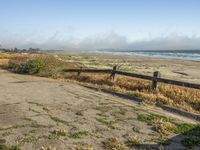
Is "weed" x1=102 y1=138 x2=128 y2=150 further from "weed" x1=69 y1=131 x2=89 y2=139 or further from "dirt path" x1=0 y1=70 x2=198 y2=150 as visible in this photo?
"weed" x1=69 y1=131 x2=89 y2=139

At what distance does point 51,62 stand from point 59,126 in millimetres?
17679

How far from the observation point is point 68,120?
10109 millimetres

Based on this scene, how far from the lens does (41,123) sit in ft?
31.7

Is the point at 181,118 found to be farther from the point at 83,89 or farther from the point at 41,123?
the point at 83,89

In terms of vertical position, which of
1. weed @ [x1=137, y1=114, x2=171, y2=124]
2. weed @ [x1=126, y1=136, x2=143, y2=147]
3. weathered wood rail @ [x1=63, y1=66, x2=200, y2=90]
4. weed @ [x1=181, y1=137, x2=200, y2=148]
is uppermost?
weathered wood rail @ [x1=63, y1=66, x2=200, y2=90]

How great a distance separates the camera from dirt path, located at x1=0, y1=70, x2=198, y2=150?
8.38 meters

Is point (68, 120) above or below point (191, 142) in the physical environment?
above

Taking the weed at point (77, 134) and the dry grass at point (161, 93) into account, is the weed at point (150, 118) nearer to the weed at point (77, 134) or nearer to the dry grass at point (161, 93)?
the dry grass at point (161, 93)

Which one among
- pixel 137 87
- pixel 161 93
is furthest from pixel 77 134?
pixel 137 87

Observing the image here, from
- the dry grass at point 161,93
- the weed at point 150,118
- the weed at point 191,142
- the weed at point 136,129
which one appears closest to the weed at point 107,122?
the weed at point 136,129

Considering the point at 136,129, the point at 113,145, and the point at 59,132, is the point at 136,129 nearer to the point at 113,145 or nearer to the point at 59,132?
the point at 113,145

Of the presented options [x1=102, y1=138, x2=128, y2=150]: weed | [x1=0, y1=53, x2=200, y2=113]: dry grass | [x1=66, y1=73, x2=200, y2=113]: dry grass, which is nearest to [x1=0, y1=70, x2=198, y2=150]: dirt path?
[x1=102, y1=138, x2=128, y2=150]: weed

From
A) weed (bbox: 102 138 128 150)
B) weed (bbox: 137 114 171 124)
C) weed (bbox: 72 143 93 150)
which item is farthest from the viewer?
weed (bbox: 137 114 171 124)

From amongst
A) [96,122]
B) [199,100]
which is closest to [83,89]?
[199,100]
